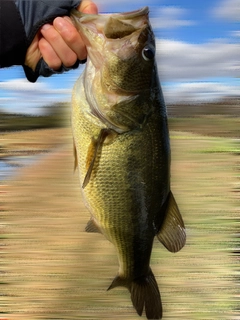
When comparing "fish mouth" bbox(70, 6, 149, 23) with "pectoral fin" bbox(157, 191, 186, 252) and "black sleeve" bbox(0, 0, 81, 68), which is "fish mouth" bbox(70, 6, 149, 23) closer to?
"black sleeve" bbox(0, 0, 81, 68)

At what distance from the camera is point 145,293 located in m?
1.41

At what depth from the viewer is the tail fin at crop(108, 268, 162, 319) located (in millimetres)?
1401

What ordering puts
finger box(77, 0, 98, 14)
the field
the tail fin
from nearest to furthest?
finger box(77, 0, 98, 14)
the tail fin
the field

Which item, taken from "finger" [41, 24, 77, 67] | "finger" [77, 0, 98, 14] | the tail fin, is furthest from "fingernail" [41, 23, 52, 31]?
the tail fin

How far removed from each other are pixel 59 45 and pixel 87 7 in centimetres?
14

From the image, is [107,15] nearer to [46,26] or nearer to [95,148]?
[46,26]

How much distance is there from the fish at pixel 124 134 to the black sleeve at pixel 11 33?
21 centimetres

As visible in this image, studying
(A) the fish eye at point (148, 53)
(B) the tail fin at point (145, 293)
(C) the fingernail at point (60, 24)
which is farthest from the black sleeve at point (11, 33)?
(B) the tail fin at point (145, 293)

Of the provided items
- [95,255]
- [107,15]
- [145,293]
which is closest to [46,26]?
[107,15]

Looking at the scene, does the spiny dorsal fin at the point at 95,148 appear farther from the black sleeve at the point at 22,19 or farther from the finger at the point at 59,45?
the black sleeve at the point at 22,19

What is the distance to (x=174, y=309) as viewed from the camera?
3227 millimetres

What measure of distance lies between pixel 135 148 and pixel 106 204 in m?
0.18

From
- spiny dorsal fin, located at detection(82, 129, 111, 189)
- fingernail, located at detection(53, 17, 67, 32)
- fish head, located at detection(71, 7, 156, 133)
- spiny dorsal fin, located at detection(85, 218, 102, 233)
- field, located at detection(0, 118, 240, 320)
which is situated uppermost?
fingernail, located at detection(53, 17, 67, 32)

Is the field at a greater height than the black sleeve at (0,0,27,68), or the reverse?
the black sleeve at (0,0,27,68)
